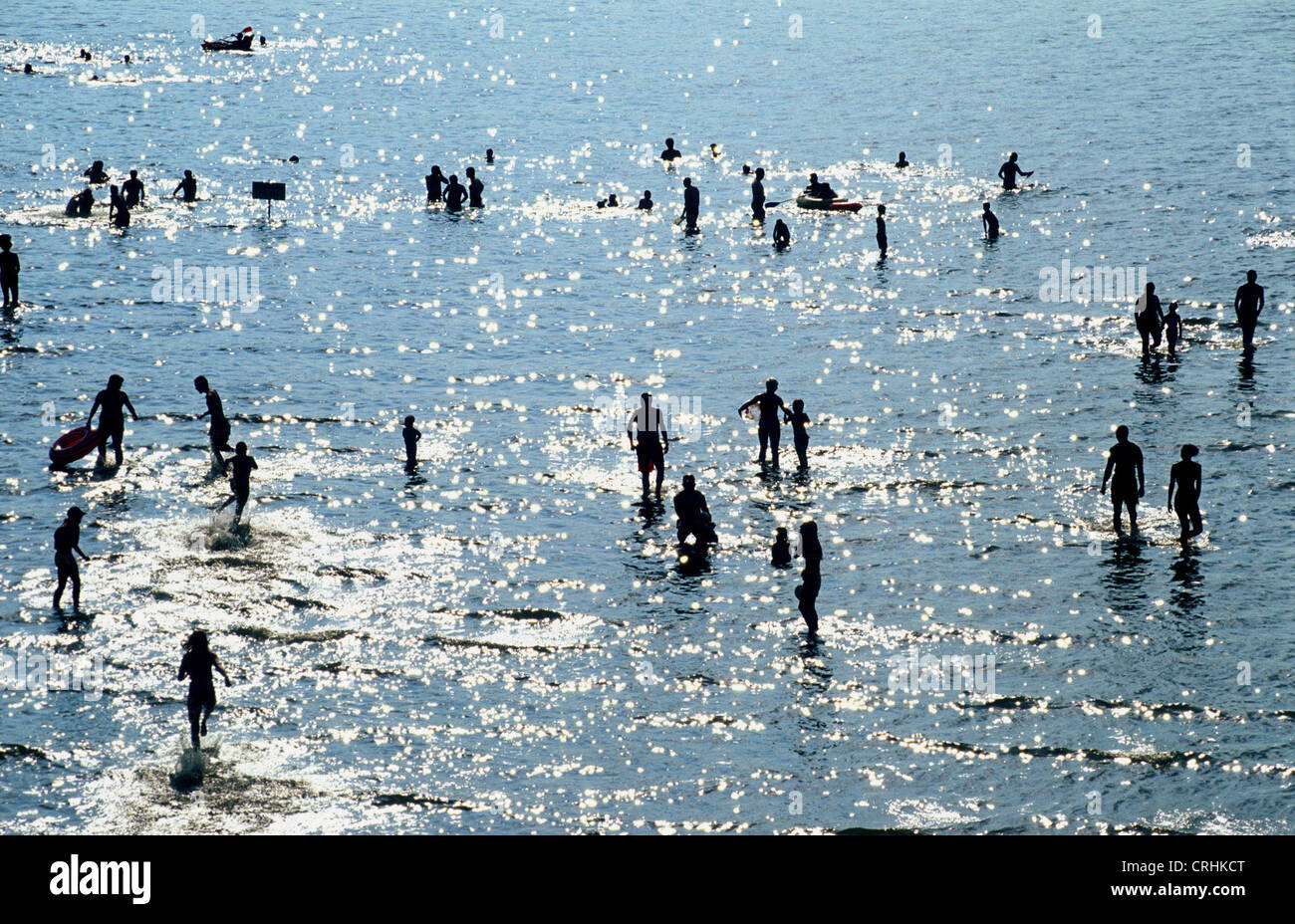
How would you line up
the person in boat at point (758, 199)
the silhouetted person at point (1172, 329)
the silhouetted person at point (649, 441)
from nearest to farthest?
1. the silhouetted person at point (649, 441)
2. the silhouetted person at point (1172, 329)
3. the person in boat at point (758, 199)

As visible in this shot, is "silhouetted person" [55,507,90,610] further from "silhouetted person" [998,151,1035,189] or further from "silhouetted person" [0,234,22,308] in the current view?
"silhouetted person" [998,151,1035,189]

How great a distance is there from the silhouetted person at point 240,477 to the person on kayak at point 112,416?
4488 mm

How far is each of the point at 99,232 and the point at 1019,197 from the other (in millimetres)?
36689

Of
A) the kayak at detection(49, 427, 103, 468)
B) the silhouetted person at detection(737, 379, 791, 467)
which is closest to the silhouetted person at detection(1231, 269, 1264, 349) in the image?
the silhouetted person at detection(737, 379, 791, 467)

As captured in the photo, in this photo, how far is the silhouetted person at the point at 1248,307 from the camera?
1400 inches

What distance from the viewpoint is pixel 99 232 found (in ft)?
176

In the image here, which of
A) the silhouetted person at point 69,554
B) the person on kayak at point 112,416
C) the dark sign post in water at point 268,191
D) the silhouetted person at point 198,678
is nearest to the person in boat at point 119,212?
the dark sign post in water at point 268,191

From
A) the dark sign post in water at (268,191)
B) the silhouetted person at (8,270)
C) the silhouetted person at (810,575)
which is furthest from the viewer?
the dark sign post in water at (268,191)

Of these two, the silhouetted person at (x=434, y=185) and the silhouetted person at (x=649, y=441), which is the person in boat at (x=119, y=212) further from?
the silhouetted person at (x=649, y=441)

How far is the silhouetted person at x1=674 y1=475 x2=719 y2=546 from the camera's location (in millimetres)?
24531

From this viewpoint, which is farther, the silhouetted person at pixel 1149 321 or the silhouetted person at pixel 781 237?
the silhouetted person at pixel 781 237

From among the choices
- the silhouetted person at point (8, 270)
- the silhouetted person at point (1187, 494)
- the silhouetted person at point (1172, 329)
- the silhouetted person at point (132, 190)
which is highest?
the silhouetted person at point (132, 190)

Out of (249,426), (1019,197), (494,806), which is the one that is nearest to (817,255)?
(1019,197)

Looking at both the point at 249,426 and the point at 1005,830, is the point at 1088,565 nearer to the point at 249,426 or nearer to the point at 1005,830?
the point at 1005,830
